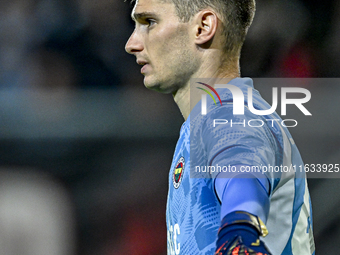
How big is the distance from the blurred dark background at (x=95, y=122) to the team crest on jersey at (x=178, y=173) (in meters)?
2.36

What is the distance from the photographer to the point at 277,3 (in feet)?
11.8

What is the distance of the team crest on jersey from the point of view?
43.0 inches

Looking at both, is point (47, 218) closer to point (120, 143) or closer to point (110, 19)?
point (120, 143)

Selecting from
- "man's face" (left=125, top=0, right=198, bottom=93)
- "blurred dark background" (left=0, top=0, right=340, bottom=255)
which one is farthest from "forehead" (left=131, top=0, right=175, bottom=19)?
"blurred dark background" (left=0, top=0, right=340, bottom=255)

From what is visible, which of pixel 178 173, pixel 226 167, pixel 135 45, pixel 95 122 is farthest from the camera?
pixel 95 122

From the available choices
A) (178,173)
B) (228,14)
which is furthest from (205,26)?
(178,173)

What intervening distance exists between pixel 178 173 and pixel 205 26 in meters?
0.47

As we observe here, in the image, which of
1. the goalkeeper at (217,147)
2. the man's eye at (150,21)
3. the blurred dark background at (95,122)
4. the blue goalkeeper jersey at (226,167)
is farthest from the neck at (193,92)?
the blurred dark background at (95,122)

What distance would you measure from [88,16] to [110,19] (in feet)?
0.68

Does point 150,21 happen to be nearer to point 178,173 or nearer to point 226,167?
point 178,173

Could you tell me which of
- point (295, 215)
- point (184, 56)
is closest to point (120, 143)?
point (184, 56)

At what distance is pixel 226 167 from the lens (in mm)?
731

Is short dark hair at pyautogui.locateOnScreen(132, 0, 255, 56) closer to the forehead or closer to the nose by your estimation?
the forehead

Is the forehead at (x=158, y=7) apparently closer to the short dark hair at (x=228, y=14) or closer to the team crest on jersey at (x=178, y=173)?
the short dark hair at (x=228, y=14)
